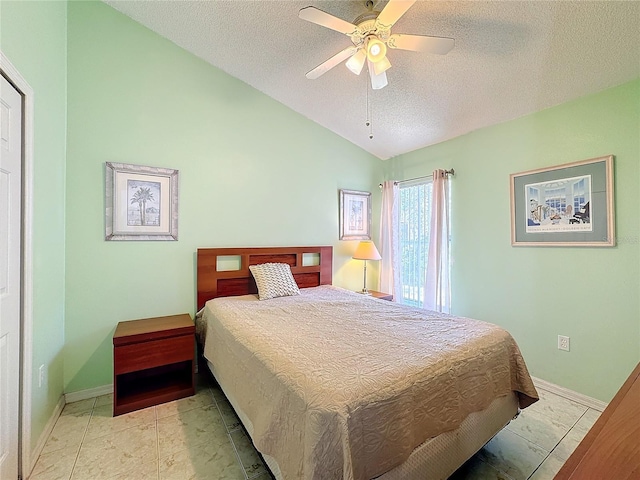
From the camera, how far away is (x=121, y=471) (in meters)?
1.54

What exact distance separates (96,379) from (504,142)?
13.7 feet

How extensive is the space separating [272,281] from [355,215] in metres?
1.60

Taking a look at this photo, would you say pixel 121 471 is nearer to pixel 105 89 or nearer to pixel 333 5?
pixel 105 89

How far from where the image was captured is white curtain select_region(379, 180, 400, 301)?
12.2ft

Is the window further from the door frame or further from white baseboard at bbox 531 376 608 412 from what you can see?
the door frame

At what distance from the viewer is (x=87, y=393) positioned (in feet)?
7.39

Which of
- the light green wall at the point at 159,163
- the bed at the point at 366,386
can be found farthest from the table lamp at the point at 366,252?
the bed at the point at 366,386

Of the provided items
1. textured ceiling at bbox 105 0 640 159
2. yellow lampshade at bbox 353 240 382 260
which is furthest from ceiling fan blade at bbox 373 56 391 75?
yellow lampshade at bbox 353 240 382 260

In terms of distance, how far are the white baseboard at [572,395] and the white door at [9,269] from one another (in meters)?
3.60

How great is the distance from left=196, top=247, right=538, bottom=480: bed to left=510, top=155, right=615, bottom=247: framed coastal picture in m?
1.21

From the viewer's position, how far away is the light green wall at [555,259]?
6.63ft

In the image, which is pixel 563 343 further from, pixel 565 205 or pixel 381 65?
pixel 381 65

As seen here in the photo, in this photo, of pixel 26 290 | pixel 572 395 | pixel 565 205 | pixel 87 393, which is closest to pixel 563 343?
pixel 572 395

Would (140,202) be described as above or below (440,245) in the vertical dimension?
above
